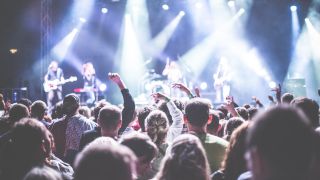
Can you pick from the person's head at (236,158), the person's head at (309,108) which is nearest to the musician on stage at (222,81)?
the person's head at (309,108)

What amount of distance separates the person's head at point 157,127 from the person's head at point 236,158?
784mm

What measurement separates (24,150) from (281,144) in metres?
1.55

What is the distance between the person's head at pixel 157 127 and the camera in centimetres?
312

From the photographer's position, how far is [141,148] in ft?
7.14

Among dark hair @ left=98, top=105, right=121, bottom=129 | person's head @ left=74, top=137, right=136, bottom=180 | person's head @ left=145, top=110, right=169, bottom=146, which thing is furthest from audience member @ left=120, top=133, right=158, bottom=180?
dark hair @ left=98, top=105, right=121, bottom=129

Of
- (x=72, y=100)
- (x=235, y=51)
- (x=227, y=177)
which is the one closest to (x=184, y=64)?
(x=235, y=51)

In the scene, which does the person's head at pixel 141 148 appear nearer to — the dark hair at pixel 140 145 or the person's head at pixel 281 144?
the dark hair at pixel 140 145

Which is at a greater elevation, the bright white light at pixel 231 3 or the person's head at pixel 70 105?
the bright white light at pixel 231 3

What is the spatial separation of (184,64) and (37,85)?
6010 mm

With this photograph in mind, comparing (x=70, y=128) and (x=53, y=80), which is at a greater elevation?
(x=53, y=80)

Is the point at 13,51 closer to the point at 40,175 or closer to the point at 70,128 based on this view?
the point at 70,128

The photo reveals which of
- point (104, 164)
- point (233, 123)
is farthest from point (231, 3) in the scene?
point (104, 164)

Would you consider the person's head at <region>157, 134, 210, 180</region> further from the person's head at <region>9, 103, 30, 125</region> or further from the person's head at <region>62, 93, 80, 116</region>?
the person's head at <region>62, 93, 80, 116</region>

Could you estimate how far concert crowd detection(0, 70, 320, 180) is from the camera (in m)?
1.32
